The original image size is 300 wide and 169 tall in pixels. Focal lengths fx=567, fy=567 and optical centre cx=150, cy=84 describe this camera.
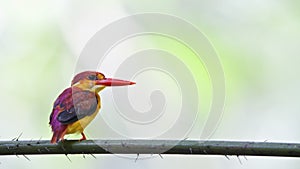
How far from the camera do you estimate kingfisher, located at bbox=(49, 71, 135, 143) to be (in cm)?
166

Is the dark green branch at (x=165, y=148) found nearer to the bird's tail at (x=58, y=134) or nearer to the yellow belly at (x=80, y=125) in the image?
the bird's tail at (x=58, y=134)

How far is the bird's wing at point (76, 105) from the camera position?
166 cm

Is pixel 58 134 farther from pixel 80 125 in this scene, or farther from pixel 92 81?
pixel 92 81

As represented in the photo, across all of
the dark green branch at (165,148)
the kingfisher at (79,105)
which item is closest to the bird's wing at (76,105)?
the kingfisher at (79,105)

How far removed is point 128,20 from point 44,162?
100 centimetres

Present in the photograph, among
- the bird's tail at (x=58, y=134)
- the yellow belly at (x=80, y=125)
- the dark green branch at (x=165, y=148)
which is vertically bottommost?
the dark green branch at (x=165, y=148)

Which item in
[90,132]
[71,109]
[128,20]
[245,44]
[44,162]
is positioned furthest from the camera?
[245,44]

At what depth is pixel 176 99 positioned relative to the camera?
3312mm

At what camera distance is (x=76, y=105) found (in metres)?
1.70

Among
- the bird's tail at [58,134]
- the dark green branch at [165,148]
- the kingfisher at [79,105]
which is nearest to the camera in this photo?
the dark green branch at [165,148]

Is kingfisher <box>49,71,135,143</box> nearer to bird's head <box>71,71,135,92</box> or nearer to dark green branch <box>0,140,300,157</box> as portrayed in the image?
bird's head <box>71,71,135,92</box>

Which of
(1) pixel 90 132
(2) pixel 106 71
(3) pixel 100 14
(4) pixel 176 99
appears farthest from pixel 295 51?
(1) pixel 90 132

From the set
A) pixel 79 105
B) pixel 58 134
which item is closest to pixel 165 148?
pixel 58 134

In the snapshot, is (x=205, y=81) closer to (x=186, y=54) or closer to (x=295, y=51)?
(x=186, y=54)
